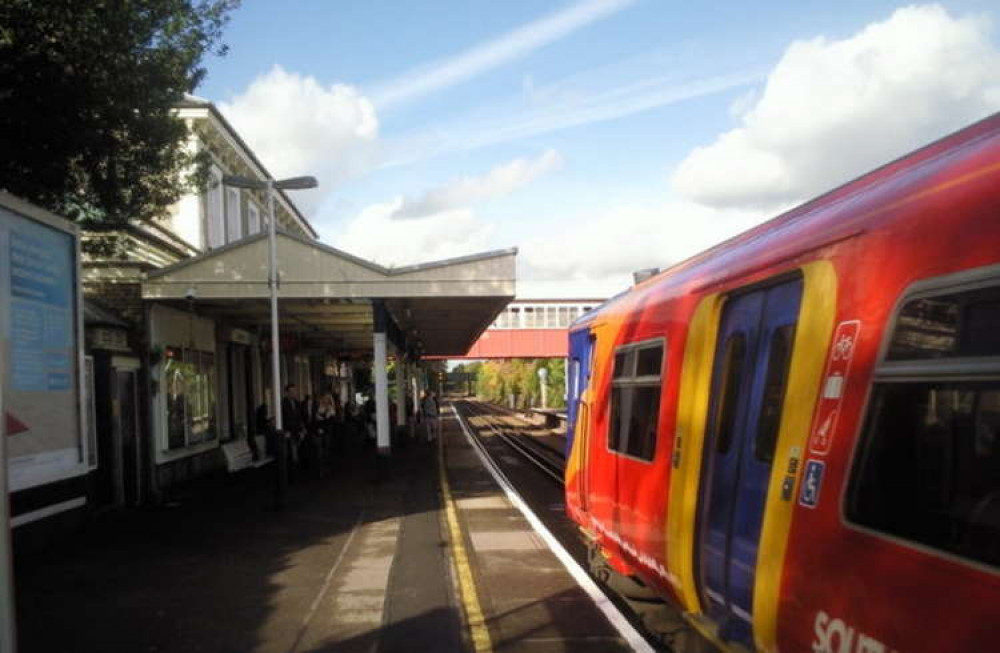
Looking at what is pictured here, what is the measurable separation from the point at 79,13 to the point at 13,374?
3.74 meters

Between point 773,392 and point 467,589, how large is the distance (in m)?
4.73

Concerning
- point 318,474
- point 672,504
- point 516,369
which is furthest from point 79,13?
point 516,369

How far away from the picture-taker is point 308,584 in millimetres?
8266

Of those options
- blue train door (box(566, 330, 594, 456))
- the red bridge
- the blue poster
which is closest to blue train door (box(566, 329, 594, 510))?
blue train door (box(566, 330, 594, 456))

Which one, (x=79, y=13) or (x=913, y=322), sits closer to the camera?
(x=913, y=322)

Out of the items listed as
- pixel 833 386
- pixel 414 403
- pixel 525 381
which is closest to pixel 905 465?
pixel 833 386

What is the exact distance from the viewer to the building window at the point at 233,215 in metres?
22.3

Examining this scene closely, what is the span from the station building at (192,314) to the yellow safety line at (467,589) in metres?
3.79

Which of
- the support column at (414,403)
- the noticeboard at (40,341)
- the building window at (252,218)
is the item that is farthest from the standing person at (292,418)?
the support column at (414,403)

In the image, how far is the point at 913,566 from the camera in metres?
2.73

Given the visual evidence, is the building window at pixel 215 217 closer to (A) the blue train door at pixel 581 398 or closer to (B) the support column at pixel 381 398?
(B) the support column at pixel 381 398

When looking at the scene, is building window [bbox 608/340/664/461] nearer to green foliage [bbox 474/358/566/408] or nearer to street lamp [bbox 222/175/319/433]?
street lamp [bbox 222/175/319/433]

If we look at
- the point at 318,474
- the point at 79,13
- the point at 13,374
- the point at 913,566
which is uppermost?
the point at 79,13

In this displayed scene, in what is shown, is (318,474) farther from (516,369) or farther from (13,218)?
(516,369)
